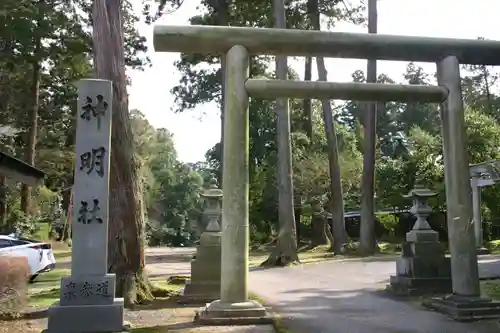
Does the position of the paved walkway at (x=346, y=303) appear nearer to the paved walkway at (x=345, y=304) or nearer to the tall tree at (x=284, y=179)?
the paved walkway at (x=345, y=304)

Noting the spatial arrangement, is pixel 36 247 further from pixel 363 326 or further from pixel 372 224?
pixel 372 224

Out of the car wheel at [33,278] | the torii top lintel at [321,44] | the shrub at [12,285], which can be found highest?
the torii top lintel at [321,44]

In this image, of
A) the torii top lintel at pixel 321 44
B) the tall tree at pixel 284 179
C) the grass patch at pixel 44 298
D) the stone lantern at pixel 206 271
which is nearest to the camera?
the torii top lintel at pixel 321 44

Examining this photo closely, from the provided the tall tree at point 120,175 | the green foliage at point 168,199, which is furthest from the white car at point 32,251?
the green foliage at point 168,199

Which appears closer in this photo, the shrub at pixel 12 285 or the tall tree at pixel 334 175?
the shrub at pixel 12 285

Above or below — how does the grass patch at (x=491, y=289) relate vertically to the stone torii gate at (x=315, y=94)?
below

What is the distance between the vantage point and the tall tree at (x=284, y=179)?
664 inches

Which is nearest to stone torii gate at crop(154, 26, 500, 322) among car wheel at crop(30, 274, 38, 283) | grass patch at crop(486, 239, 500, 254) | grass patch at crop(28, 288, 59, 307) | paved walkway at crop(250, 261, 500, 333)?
paved walkway at crop(250, 261, 500, 333)

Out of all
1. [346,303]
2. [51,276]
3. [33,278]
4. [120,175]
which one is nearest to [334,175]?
[51,276]

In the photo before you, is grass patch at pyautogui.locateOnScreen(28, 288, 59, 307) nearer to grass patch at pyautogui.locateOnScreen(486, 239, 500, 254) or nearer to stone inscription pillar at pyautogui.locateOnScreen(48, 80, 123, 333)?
stone inscription pillar at pyautogui.locateOnScreen(48, 80, 123, 333)

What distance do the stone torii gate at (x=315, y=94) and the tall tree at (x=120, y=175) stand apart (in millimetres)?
2144

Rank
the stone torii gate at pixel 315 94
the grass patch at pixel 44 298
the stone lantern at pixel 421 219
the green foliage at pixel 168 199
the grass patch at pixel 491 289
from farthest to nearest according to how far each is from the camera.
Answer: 1. the green foliage at pixel 168 199
2. the stone lantern at pixel 421 219
3. the grass patch at pixel 44 298
4. the grass patch at pixel 491 289
5. the stone torii gate at pixel 315 94

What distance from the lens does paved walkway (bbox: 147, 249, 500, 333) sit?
6.80 metres

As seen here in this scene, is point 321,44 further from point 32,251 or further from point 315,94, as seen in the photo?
point 32,251
